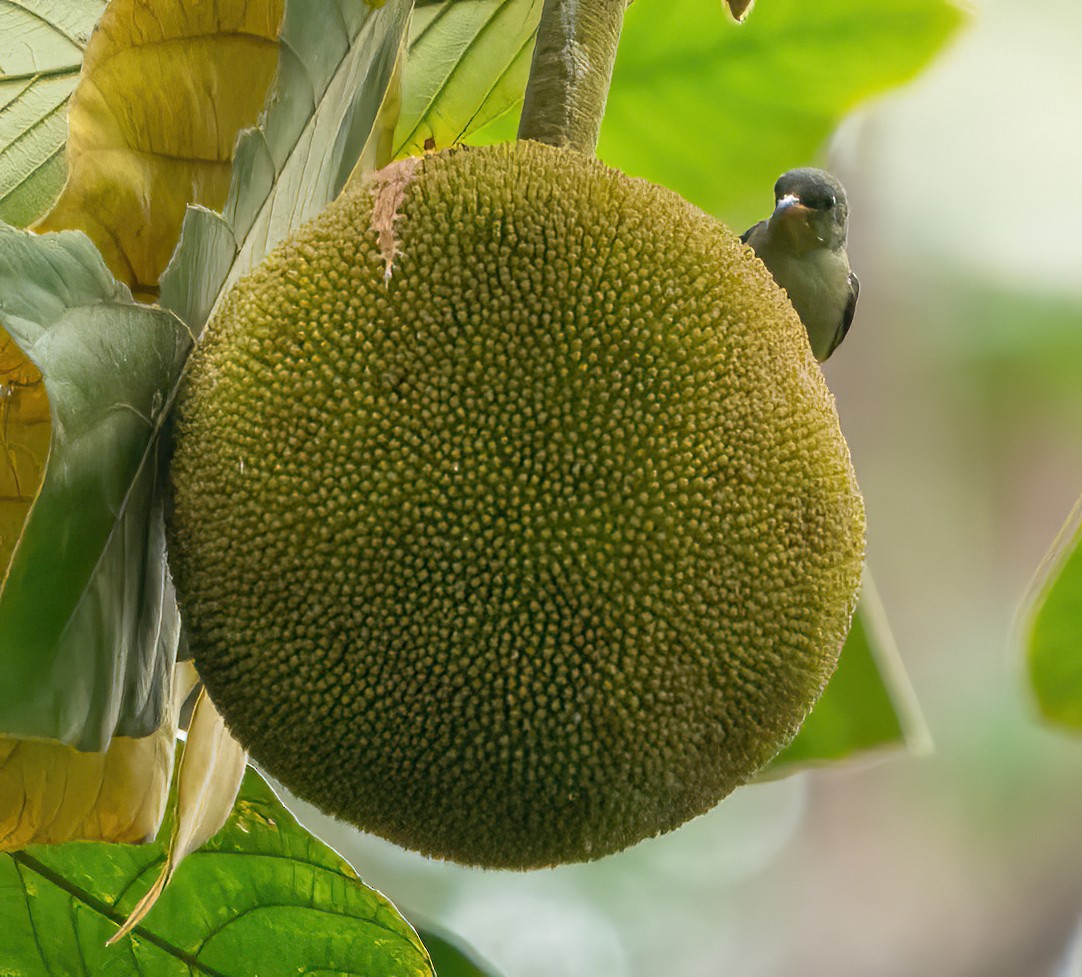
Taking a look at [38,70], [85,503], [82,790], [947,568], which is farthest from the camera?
[947,568]

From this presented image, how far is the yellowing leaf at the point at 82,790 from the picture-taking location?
44 centimetres

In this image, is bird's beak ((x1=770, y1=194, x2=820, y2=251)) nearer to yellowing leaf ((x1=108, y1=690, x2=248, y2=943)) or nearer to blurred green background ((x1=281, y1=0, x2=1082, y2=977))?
yellowing leaf ((x1=108, y1=690, x2=248, y2=943))

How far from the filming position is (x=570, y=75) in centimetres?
47

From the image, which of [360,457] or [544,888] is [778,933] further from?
[360,457]

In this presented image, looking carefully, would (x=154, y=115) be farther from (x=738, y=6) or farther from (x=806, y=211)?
(x=806, y=211)

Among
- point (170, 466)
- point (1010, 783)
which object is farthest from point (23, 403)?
point (1010, 783)

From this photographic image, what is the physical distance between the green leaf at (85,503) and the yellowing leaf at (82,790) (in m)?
0.04

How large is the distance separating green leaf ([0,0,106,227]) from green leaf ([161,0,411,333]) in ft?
0.78

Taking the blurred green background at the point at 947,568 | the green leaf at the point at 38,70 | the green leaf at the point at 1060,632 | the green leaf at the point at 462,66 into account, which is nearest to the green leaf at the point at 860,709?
the green leaf at the point at 1060,632

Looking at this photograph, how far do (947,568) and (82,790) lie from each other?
2.22 m

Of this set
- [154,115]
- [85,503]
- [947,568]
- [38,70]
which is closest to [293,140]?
[154,115]

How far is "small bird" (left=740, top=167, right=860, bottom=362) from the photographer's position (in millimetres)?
696

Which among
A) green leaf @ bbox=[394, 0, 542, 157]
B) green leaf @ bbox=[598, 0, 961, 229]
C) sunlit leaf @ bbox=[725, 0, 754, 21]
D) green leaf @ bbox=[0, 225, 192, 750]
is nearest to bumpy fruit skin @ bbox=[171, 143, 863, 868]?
green leaf @ bbox=[0, 225, 192, 750]

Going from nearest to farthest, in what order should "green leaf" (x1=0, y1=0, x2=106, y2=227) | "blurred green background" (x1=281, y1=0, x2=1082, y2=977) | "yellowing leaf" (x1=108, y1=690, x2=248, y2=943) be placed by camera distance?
"yellowing leaf" (x1=108, y1=690, x2=248, y2=943) < "green leaf" (x1=0, y1=0, x2=106, y2=227) < "blurred green background" (x1=281, y1=0, x2=1082, y2=977)
